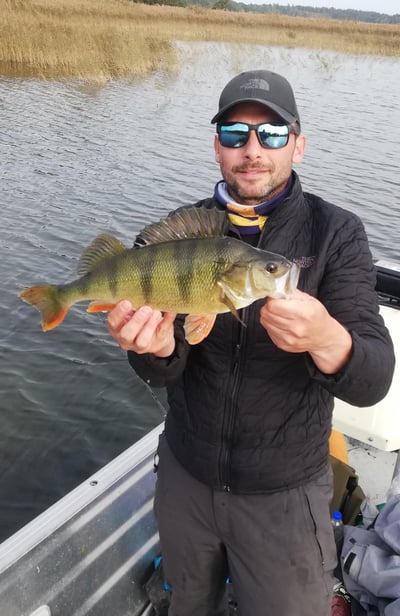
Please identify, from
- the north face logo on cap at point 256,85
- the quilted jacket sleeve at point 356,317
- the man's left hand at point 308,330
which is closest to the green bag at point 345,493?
the quilted jacket sleeve at point 356,317

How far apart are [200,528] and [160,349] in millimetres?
750

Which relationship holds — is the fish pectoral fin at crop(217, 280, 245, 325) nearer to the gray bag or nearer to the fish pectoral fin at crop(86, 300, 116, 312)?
the fish pectoral fin at crop(86, 300, 116, 312)

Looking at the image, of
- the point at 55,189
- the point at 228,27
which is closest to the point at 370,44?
the point at 228,27

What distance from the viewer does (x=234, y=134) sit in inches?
86.7

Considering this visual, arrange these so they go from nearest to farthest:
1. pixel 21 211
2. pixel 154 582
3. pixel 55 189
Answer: pixel 154 582 → pixel 21 211 → pixel 55 189

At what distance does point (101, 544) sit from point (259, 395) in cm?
127

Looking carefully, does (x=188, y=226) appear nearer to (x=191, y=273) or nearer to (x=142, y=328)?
(x=191, y=273)

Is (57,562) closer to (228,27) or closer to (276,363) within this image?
(276,363)

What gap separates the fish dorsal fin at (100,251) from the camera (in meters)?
2.30

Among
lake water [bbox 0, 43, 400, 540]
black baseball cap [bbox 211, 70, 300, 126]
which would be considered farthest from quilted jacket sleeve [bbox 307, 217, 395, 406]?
lake water [bbox 0, 43, 400, 540]

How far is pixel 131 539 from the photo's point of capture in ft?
9.24

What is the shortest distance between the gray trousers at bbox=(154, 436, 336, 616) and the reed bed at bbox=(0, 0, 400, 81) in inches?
734

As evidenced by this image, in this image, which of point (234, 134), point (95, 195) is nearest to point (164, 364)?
point (234, 134)

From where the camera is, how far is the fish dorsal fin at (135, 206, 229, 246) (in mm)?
2061
